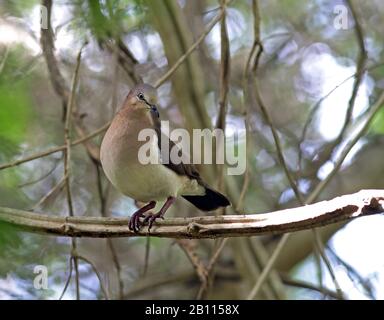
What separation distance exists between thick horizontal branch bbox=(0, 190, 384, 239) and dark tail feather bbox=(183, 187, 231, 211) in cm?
103

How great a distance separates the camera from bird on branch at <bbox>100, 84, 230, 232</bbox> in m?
3.95

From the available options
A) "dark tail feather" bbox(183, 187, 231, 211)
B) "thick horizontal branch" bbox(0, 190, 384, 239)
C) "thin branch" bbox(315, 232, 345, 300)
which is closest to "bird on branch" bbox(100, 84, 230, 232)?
"dark tail feather" bbox(183, 187, 231, 211)

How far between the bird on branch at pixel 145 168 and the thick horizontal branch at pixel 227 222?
21 centimetres

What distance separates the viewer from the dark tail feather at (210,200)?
4574mm

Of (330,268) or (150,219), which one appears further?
(330,268)

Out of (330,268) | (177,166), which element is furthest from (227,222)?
(330,268)

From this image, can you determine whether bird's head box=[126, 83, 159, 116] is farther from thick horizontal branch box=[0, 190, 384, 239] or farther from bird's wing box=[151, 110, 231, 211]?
thick horizontal branch box=[0, 190, 384, 239]

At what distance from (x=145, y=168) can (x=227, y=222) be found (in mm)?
914

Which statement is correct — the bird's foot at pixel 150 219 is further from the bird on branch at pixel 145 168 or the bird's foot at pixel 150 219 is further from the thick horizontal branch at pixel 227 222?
the thick horizontal branch at pixel 227 222

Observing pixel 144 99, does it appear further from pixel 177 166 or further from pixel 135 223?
pixel 135 223

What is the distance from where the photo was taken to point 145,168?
399cm

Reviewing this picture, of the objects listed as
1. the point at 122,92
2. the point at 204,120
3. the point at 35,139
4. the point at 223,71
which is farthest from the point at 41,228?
the point at 122,92

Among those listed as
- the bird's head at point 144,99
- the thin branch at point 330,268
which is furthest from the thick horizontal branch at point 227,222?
the thin branch at point 330,268
